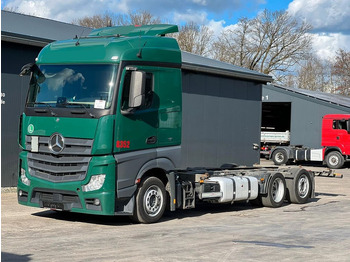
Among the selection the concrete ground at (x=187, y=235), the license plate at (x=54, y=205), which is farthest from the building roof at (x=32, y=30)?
the license plate at (x=54, y=205)

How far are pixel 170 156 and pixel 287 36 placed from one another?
192ft

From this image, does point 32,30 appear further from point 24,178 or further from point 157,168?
point 157,168

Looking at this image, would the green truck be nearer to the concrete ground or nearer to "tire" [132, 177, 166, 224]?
"tire" [132, 177, 166, 224]

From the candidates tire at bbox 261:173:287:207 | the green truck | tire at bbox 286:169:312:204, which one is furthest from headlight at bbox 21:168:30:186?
tire at bbox 286:169:312:204

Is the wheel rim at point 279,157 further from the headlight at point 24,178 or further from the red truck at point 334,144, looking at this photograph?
the headlight at point 24,178

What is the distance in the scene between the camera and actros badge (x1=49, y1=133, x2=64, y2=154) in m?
10.4

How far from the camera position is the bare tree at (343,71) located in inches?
2948

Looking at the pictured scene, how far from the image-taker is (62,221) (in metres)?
11.1

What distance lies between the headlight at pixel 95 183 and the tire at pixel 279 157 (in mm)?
23036

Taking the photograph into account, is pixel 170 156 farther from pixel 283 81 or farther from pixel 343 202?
pixel 283 81

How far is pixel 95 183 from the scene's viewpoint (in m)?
10.1

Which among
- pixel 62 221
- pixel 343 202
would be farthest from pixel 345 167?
pixel 62 221

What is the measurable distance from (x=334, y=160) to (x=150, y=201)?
2132 centimetres

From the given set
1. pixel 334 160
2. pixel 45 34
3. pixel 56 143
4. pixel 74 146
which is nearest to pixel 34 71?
pixel 56 143
